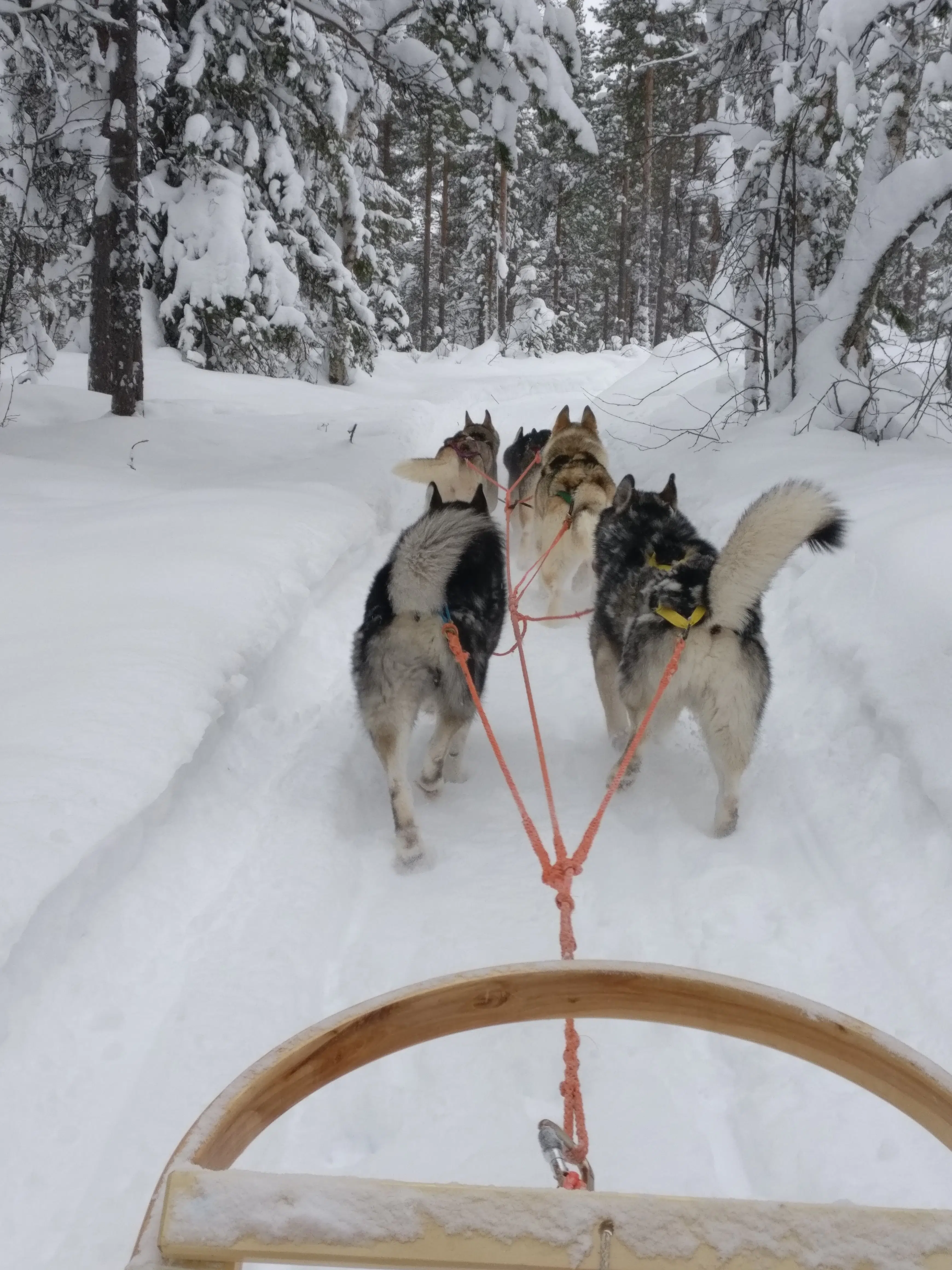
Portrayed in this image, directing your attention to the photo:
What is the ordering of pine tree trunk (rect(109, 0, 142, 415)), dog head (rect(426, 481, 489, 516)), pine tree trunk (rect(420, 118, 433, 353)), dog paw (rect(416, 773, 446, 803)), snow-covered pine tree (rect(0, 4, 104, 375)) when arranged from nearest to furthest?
dog head (rect(426, 481, 489, 516))
dog paw (rect(416, 773, 446, 803))
snow-covered pine tree (rect(0, 4, 104, 375))
pine tree trunk (rect(109, 0, 142, 415))
pine tree trunk (rect(420, 118, 433, 353))

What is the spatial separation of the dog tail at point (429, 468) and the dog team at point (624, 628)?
1.93 meters

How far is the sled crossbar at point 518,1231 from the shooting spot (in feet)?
2.60

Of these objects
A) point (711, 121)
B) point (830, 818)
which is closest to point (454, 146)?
point (711, 121)

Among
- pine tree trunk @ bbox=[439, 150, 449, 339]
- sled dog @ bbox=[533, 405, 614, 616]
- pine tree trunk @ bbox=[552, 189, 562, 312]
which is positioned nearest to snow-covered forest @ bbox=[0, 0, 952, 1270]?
sled dog @ bbox=[533, 405, 614, 616]

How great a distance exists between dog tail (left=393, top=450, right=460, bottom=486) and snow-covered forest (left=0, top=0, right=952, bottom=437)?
3760 millimetres

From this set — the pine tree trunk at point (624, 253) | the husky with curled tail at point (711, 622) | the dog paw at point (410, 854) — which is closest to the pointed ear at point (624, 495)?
the husky with curled tail at point (711, 622)

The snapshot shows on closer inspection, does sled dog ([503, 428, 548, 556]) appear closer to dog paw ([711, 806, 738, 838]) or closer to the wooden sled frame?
dog paw ([711, 806, 738, 838])

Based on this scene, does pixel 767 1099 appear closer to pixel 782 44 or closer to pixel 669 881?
pixel 669 881

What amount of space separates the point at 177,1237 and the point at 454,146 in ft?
92.6

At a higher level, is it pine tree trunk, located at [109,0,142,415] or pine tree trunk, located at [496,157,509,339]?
pine tree trunk, located at [496,157,509,339]

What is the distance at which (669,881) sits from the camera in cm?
311

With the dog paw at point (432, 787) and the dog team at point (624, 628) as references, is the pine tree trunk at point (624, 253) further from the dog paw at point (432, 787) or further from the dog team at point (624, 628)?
the dog paw at point (432, 787)

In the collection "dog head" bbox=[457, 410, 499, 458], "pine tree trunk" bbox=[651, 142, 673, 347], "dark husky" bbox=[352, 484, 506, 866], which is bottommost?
"dark husky" bbox=[352, 484, 506, 866]

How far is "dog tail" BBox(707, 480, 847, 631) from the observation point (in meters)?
→ 2.80
